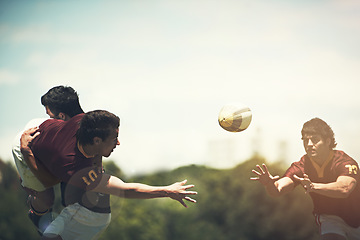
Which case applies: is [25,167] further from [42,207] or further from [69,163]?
[69,163]

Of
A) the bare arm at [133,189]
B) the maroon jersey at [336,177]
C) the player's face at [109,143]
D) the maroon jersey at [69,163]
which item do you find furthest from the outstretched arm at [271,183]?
the maroon jersey at [69,163]

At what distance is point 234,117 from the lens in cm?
969

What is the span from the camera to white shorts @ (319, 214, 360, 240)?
26.9 ft

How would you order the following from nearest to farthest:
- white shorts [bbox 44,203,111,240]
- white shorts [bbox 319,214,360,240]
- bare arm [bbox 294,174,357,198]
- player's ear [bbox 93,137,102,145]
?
1. player's ear [bbox 93,137,102,145]
2. white shorts [bbox 44,203,111,240]
3. bare arm [bbox 294,174,357,198]
4. white shorts [bbox 319,214,360,240]

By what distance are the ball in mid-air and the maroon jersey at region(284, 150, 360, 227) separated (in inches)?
57.8

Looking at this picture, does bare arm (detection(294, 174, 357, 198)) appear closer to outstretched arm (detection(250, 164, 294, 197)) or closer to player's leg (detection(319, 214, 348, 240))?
outstretched arm (detection(250, 164, 294, 197))

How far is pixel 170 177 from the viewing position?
279 ft

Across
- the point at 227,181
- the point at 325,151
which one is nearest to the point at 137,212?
the point at 227,181

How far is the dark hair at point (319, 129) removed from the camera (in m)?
8.57

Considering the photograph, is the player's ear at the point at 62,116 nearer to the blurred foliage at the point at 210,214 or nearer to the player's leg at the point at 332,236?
the player's leg at the point at 332,236

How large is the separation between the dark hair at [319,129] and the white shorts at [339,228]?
122 centimetres

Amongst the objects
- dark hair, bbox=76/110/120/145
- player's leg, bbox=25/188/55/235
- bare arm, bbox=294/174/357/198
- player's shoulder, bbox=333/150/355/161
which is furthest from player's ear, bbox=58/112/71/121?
player's shoulder, bbox=333/150/355/161

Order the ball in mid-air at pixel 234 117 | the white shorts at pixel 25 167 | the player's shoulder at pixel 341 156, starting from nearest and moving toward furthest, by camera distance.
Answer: the white shorts at pixel 25 167, the player's shoulder at pixel 341 156, the ball in mid-air at pixel 234 117

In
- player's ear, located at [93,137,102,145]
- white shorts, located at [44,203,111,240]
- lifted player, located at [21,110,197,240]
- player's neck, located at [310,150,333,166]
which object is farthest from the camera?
player's neck, located at [310,150,333,166]
